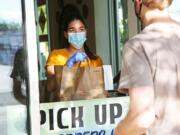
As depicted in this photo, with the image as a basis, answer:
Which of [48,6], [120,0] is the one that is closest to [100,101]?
[120,0]

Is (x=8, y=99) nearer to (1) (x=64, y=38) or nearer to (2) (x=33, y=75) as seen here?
(2) (x=33, y=75)

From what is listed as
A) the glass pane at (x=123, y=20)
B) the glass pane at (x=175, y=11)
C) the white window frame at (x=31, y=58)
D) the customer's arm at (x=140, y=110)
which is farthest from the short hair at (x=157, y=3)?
the glass pane at (x=123, y=20)

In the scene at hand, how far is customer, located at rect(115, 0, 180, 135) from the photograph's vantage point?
1.84 m

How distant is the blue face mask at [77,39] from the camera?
3.72 metres

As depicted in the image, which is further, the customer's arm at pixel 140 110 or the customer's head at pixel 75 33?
the customer's head at pixel 75 33

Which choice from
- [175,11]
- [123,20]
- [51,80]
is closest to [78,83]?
[51,80]

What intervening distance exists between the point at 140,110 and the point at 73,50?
196cm

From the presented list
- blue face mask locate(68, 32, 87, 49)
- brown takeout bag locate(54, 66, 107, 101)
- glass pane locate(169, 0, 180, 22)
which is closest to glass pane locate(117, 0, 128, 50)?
glass pane locate(169, 0, 180, 22)

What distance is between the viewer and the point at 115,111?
11.5ft

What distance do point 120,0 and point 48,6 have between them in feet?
5.54

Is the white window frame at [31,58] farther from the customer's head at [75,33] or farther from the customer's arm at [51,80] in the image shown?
the customer's head at [75,33]

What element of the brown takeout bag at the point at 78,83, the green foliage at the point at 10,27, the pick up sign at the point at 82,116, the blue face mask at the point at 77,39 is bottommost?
the pick up sign at the point at 82,116

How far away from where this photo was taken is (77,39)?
12.2 feet

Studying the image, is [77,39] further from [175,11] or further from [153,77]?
[153,77]
